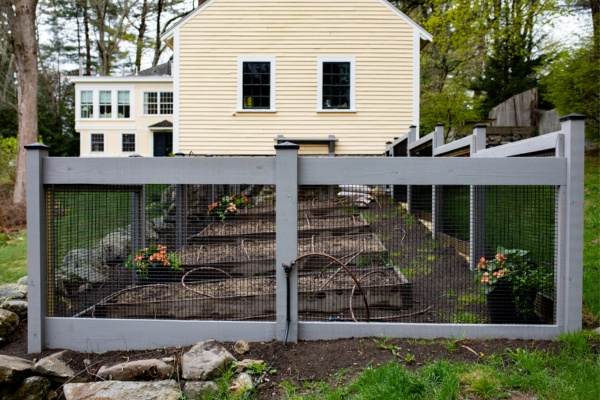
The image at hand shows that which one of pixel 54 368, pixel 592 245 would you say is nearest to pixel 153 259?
pixel 54 368

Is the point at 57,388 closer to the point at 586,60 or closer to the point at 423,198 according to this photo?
A: the point at 423,198

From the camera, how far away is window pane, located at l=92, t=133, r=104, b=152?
2460 cm

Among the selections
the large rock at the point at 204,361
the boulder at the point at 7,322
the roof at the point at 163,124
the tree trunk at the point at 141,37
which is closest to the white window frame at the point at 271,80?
the boulder at the point at 7,322

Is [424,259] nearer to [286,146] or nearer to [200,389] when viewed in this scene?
[286,146]

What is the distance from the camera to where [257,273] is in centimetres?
387

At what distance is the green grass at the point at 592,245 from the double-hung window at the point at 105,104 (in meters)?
21.5

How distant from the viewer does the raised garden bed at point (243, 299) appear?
3.67 meters

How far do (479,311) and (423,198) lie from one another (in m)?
0.96

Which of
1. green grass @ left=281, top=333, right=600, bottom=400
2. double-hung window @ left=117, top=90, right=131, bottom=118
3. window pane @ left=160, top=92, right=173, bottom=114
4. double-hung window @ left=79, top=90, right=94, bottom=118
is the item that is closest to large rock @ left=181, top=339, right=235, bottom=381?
green grass @ left=281, top=333, right=600, bottom=400

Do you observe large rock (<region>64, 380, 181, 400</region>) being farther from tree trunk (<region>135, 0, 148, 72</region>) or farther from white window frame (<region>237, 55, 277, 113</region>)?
tree trunk (<region>135, 0, 148, 72</region>)

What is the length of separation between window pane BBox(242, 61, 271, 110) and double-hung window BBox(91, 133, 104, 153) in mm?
14921

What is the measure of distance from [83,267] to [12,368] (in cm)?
112

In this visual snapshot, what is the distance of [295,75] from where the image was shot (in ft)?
40.3

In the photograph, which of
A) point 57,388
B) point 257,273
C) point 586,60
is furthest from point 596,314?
point 586,60
